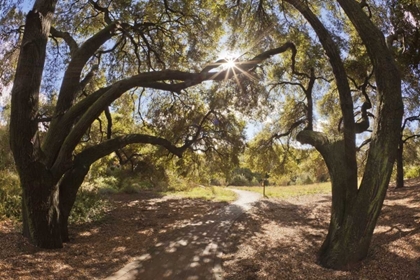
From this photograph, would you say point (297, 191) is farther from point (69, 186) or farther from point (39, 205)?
point (39, 205)

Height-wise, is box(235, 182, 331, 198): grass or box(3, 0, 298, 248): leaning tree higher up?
box(3, 0, 298, 248): leaning tree

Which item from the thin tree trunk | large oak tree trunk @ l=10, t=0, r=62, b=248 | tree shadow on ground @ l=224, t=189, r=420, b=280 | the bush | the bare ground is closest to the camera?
tree shadow on ground @ l=224, t=189, r=420, b=280

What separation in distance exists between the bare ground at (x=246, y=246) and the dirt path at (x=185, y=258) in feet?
0.80

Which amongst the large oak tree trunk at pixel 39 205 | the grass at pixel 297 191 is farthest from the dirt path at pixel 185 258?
the grass at pixel 297 191

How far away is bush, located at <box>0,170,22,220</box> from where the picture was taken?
9573mm

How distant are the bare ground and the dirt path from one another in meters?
0.24

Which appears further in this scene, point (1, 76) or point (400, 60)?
point (400, 60)

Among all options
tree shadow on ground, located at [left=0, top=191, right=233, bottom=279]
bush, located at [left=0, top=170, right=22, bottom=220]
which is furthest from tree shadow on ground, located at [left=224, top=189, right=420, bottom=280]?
bush, located at [left=0, top=170, right=22, bottom=220]

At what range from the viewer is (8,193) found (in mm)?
10453

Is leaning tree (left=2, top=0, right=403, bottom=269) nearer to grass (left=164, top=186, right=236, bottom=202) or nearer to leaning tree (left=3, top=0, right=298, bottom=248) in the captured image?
leaning tree (left=3, top=0, right=298, bottom=248)

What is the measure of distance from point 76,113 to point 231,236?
5919mm

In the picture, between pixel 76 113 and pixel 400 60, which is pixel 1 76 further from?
pixel 400 60

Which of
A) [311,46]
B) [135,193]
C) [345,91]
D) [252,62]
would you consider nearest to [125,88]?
[252,62]

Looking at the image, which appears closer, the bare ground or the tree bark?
the bare ground
